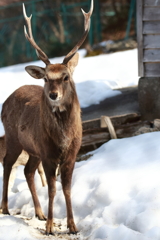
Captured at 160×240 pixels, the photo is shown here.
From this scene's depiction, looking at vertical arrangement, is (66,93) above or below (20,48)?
above

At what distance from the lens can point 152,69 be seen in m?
8.09

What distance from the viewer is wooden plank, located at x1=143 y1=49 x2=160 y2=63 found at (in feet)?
26.3

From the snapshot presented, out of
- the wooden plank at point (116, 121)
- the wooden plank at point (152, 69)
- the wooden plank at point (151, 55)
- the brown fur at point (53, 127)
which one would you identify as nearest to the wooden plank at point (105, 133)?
the wooden plank at point (116, 121)

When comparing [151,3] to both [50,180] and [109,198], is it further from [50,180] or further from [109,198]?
[50,180]

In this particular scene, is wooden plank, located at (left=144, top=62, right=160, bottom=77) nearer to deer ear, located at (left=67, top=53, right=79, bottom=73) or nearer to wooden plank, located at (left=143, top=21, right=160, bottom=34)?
wooden plank, located at (left=143, top=21, right=160, bottom=34)

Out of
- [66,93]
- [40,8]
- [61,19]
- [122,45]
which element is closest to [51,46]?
[61,19]

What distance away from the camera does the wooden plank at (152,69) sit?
26.4 feet

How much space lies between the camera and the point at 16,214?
5.80 meters

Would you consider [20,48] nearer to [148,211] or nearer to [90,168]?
[90,168]

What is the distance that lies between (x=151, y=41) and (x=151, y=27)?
26 centimetres

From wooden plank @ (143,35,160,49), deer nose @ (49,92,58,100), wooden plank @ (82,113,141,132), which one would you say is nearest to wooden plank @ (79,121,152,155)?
wooden plank @ (82,113,141,132)

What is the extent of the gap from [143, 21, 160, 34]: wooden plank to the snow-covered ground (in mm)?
2202

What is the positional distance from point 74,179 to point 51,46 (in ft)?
42.1

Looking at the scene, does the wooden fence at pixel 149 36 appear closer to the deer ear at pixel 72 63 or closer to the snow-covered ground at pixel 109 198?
the snow-covered ground at pixel 109 198
